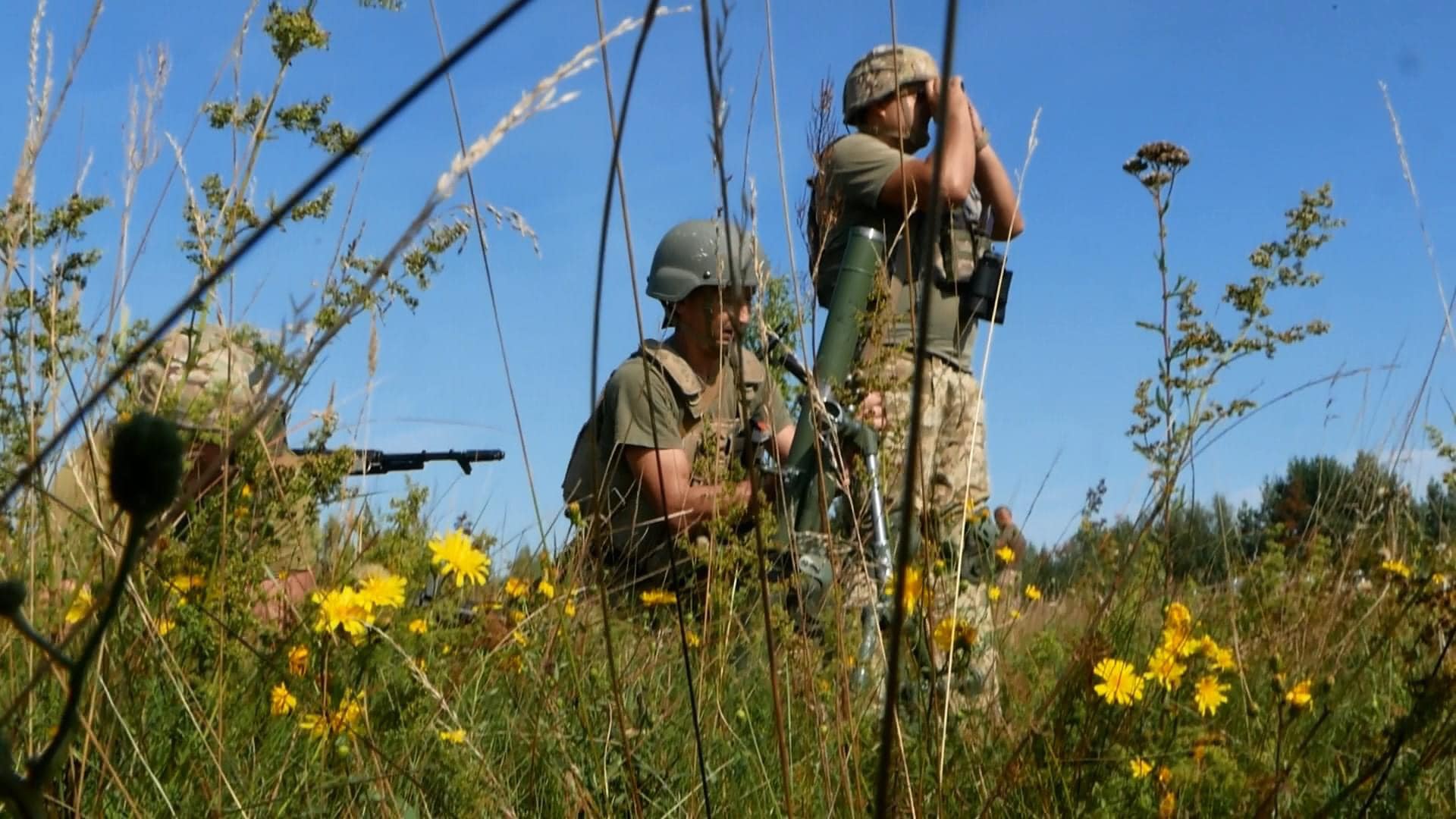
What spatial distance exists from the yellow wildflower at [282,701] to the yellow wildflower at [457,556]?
311 mm

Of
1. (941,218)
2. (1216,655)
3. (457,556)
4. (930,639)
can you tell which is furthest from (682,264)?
(930,639)

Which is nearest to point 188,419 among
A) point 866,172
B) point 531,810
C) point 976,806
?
point 531,810

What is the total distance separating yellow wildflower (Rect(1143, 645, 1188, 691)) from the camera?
1614 mm

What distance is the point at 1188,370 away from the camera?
144 centimetres

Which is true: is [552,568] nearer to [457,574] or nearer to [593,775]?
[457,574]

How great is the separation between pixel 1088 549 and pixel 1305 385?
126 cm

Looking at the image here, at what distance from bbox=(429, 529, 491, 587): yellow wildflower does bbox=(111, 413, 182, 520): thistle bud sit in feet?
4.73

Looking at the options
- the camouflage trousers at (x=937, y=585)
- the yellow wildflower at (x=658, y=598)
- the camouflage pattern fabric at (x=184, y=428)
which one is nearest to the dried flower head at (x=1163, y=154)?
the camouflage trousers at (x=937, y=585)

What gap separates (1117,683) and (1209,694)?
215 millimetres

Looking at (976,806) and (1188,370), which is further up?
(1188,370)

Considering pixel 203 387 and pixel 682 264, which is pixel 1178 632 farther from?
pixel 682 264

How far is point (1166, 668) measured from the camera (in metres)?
1.62

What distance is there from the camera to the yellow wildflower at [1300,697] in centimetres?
153

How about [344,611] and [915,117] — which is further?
[915,117]
